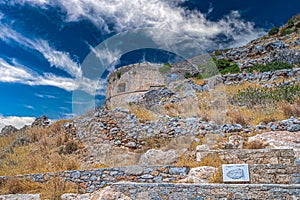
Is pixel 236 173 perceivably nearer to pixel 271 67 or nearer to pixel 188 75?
pixel 271 67

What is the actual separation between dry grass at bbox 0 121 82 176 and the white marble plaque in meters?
3.53

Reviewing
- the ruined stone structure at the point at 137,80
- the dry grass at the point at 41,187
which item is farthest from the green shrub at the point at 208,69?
the dry grass at the point at 41,187

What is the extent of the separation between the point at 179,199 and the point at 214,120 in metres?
3.93

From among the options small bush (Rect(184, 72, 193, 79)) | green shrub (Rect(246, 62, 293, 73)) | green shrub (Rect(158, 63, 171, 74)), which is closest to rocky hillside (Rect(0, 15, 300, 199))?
green shrub (Rect(246, 62, 293, 73))

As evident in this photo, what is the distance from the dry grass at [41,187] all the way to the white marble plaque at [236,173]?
293cm

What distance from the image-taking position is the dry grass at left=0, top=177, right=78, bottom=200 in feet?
16.7

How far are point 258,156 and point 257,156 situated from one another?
17 mm

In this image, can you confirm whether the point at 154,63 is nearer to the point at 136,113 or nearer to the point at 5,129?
the point at 136,113

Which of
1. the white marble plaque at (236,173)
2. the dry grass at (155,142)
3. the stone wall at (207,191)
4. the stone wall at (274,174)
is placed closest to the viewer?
the stone wall at (207,191)

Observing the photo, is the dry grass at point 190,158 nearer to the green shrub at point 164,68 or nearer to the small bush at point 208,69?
the green shrub at point 164,68

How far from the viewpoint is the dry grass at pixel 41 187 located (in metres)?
5.10

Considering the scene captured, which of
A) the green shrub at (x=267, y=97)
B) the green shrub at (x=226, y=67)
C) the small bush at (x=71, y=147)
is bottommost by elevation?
the small bush at (x=71, y=147)

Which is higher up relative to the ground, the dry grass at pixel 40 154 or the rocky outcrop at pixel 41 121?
the rocky outcrop at pixel 41 121

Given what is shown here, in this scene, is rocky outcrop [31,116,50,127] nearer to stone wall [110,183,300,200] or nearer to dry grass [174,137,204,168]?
dry grass [174,137,204,168]
